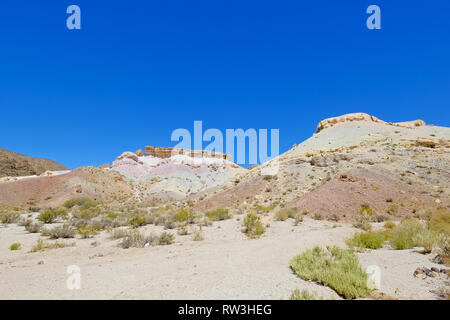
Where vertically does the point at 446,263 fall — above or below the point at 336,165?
below

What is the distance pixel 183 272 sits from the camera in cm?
530

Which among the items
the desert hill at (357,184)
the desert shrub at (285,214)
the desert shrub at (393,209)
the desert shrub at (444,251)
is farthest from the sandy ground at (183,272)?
the desert hill at (357,184)

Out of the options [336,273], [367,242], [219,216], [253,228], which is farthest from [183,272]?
[219,216]

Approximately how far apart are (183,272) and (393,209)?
13.8m

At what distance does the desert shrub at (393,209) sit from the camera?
14.1 metres

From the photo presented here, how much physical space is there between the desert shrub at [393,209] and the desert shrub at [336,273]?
35.0 ft

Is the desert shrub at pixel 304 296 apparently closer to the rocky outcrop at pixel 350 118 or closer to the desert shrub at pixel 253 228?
the desert shrub at pixel 253 228

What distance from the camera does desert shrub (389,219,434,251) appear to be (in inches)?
273

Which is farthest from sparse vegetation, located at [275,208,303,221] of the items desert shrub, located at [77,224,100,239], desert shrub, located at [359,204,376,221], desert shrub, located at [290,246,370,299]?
desert shrub, located at [77,224,100,239]

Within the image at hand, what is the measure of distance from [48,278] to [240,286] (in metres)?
4.04
